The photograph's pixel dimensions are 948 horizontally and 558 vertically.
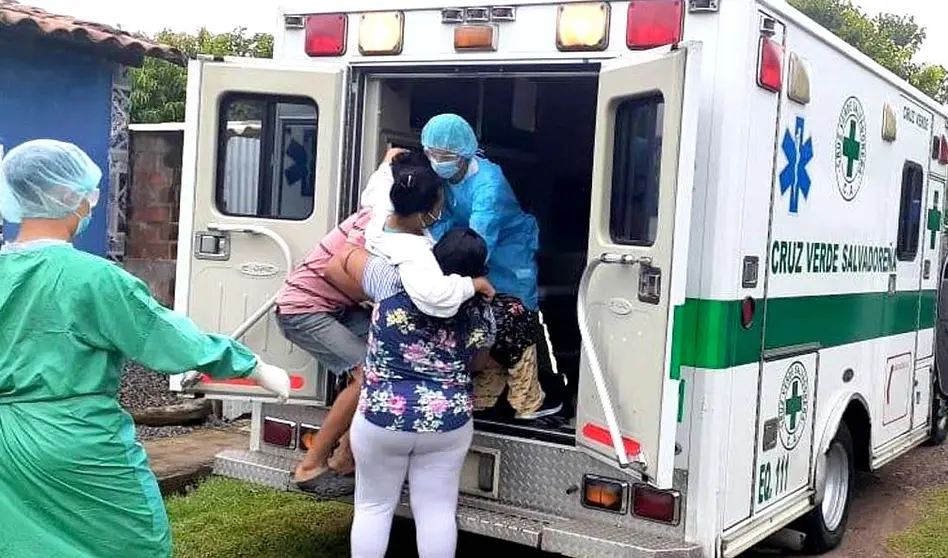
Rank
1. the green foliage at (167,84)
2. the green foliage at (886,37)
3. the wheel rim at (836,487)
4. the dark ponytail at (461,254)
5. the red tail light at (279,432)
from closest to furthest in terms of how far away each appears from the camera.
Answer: the dark ponytail at (461,254)
the red tail light at (279,432)
the wheel rim at (836,487)
the green foliage at (886,37)
the green foliage at (167,84)

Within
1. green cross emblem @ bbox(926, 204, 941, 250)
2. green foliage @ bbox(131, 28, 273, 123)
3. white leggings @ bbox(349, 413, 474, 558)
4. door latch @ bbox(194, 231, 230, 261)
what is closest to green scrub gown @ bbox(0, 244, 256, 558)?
white leggings @ bbox(349, 413, 474, 558)

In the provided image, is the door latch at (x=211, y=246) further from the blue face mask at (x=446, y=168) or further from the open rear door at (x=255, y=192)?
the blue face mask at (x=446, y=168)

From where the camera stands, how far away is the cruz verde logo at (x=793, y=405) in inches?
187

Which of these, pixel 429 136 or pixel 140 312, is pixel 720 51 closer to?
pixel 429 136

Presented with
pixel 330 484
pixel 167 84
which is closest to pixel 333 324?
pixel 330 484

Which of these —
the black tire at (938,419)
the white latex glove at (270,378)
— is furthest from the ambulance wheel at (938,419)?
the white latex glove at (270,378)

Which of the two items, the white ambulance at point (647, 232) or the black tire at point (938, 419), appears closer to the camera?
the white ambulance at point (647, 232)

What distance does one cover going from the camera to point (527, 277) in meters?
4.84

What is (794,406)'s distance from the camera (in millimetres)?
4844

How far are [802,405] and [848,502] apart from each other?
110 centimetres

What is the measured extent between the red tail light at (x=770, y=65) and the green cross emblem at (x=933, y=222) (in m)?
2.85

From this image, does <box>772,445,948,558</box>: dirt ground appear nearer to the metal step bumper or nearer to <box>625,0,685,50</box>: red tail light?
the metal step bumper

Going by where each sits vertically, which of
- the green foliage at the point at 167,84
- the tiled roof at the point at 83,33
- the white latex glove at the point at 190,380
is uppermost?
the green foliage at the point at 167,84

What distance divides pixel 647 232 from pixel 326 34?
176 centimetres
